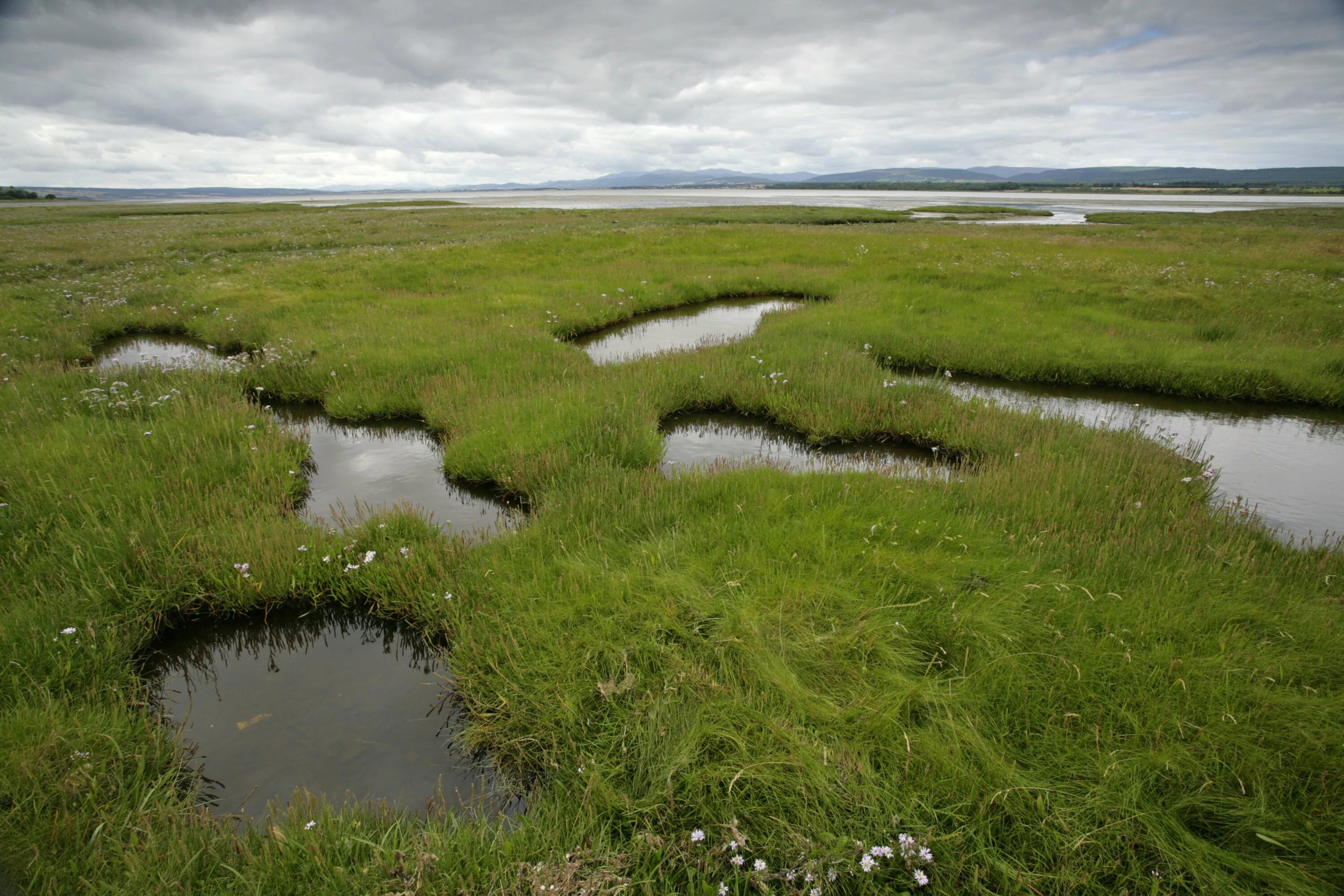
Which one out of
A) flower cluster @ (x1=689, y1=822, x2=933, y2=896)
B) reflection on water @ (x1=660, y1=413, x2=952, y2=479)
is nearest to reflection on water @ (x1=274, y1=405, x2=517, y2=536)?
reflection on water @ (x1=660, y1=413, x2=952, y2=479)

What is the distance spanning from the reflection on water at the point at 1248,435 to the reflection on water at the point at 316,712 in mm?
8107

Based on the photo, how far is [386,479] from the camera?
7.97 m

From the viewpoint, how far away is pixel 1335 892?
2734 millimetres

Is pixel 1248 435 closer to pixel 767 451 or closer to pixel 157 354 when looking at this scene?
pixel 767 451

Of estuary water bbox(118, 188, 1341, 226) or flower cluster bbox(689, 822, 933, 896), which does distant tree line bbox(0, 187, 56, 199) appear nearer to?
estuary water bbox(118, 188, 1341, 226)

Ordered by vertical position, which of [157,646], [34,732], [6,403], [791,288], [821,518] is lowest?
[157,646]

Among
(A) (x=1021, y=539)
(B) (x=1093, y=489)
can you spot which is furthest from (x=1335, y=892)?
(B) (x=1093, y=489)

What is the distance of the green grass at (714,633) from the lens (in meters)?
2.97

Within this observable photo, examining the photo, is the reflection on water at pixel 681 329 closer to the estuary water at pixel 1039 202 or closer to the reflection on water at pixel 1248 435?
the reflection on water at pixel 1248 435

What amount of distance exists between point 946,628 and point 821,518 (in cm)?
166

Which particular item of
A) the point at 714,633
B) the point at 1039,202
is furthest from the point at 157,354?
the point at 1039,202

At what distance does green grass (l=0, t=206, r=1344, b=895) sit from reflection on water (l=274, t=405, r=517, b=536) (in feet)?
1.10

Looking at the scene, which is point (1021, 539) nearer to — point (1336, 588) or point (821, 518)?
point (821, 518)

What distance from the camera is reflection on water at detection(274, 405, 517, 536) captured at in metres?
6.95
